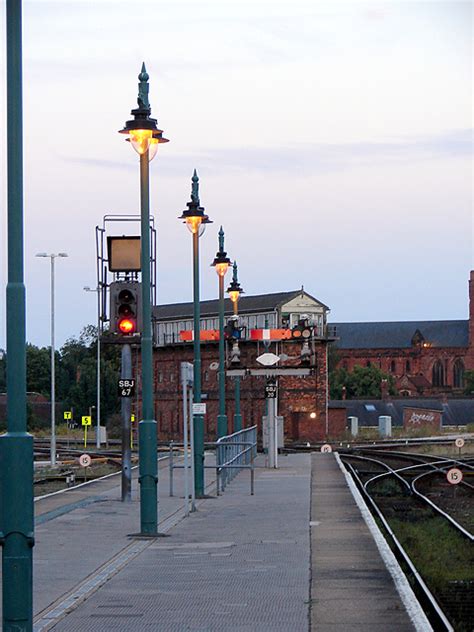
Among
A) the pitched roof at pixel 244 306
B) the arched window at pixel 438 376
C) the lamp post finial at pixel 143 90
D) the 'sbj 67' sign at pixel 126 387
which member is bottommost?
the 'sbj 67' sign at pixel 126 387

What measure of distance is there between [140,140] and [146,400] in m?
3.69

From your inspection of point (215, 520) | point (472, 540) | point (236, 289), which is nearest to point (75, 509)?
point (215, 520)

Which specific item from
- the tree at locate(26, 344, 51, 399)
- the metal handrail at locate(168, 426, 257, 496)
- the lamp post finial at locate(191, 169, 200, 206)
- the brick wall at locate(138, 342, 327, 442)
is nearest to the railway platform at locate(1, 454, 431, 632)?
the metal handrail at locate(168, 426, 257, 496)

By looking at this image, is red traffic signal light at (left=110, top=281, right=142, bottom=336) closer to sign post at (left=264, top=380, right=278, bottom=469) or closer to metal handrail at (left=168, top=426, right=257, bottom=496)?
metal handrail at (left=168, top=426, right=257, bottom=496)

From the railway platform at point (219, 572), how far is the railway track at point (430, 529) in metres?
0.54

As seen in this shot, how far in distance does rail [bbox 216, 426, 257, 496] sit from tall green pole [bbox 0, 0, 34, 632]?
1469 cm

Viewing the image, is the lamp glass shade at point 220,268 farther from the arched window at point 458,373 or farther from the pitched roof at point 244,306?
the arched window at point 458,373

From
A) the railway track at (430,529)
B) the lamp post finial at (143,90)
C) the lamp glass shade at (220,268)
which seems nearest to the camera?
the railway track at (430,529)

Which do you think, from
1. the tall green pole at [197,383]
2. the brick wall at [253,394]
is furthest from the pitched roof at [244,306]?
the tall green pole at [197,383]

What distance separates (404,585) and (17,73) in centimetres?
617

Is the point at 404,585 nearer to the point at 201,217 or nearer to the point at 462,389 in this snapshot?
the point at 201,217

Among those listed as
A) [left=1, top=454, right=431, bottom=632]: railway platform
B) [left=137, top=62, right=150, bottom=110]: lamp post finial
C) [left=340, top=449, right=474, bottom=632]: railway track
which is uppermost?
[left=137, top=62, right=150, bottom=110]: lamp post finial

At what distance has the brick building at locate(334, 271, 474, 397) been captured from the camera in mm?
180375

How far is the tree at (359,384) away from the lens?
148500 mm
